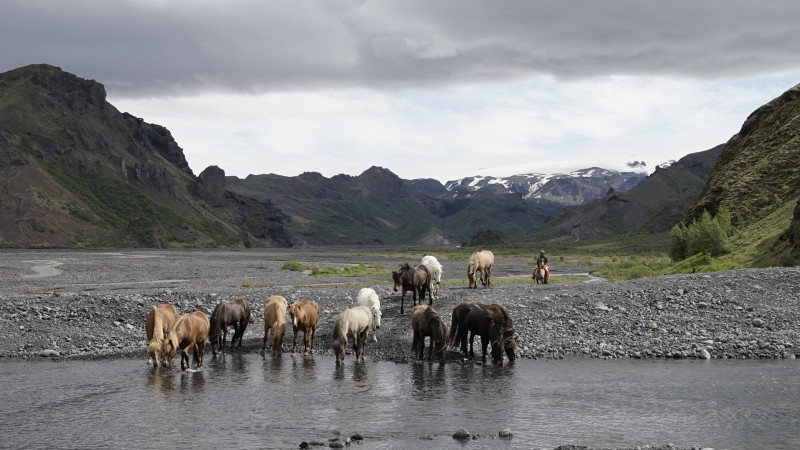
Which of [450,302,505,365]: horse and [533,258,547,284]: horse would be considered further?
[533,258,547,284]: horse

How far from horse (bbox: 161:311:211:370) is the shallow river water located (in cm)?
68

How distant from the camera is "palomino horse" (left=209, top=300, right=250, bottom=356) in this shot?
29.1m

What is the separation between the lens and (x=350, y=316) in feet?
90.0

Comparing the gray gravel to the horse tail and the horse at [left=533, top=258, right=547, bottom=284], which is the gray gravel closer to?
the horse tail

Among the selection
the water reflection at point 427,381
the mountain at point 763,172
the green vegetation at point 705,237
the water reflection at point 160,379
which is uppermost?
the mountain at point 763,172

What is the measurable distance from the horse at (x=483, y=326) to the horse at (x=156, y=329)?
11336 millimetres

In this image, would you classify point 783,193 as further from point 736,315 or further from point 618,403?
point 618,403

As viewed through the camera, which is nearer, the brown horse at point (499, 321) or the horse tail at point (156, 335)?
the horse tail at point (156, 335)

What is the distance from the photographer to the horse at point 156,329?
83.0 ft

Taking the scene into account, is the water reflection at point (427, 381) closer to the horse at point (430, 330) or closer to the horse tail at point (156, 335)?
the horse at point (430, 330)

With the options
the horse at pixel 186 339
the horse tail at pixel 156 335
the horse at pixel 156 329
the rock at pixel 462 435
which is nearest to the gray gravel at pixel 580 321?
the horse at pixel 156 329

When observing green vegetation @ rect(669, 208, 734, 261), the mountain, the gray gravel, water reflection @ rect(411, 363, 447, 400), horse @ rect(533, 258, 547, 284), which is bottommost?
water reflection @ rect(411, 363, 447, 400)

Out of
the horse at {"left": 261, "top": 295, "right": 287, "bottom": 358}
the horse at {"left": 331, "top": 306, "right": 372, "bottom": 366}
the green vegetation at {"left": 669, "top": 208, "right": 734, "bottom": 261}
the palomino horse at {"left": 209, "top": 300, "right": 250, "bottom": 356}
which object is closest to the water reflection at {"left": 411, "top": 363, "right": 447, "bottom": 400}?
the horse at {"left": 331, "top": 306, "right": 372, "bottom": 366}

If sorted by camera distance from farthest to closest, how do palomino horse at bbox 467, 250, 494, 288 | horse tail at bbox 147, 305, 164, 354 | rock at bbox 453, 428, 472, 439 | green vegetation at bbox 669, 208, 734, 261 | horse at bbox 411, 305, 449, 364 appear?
green vegetation at bbox 669, 208, 734, 261
palomino horse at bbox 467, 250, 494, 288
horse at bbox 411, 305, 449, 364
horse tail at bbox 147, 305, 164, 354
rock at bbox 453, 428, 472, 439
